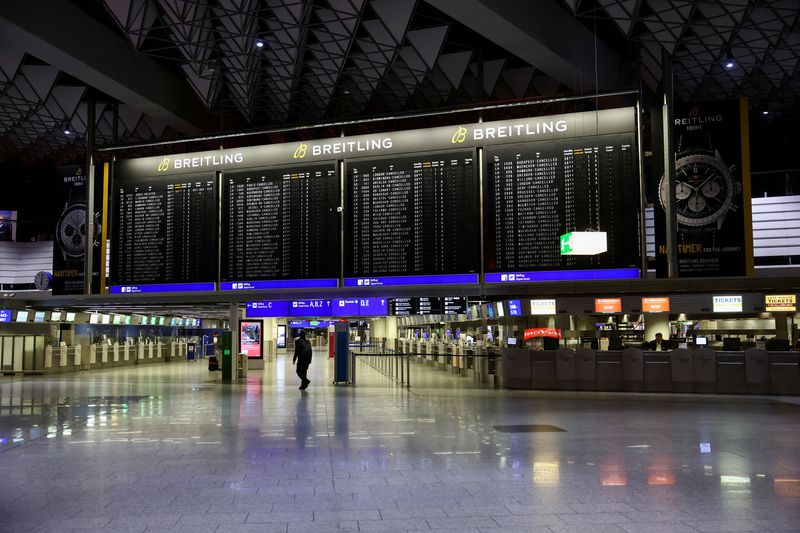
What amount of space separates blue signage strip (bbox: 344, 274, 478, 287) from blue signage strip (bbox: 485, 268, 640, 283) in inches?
17.0

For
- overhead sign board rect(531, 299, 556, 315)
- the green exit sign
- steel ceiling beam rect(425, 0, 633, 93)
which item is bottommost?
overhead sign board rect(531, 299, 556, 315)

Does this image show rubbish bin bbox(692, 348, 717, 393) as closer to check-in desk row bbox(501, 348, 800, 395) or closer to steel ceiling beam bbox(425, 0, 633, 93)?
check-in desk row bbox(501, 348, 800, 395)

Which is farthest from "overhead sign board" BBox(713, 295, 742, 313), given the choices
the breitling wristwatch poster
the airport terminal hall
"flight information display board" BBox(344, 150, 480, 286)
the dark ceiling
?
the breitling wristwatch poster

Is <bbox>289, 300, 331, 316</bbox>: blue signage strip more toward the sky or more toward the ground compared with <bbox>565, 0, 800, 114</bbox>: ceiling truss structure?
more toward the ground

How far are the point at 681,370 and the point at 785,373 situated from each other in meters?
2.01

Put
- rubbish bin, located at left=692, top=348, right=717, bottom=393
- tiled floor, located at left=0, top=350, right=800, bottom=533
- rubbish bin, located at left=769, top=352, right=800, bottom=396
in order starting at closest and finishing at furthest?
tiled floor, located at left=0, top=350, right=800, bottom=533, rubbish bin, located at left=769, top=352, right=800, bottom=396, rubbish bin, located at left=692, top=348, right=717, bottom=393

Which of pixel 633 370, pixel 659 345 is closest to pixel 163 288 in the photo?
pixel 633 370

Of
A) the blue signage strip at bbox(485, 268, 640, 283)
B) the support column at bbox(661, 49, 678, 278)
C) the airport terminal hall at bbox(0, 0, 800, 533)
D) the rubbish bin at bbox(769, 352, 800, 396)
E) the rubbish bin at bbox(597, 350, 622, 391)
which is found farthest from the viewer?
the rubbish bin at bbox(597, 350, 622, 391)

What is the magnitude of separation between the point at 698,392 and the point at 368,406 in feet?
24.4

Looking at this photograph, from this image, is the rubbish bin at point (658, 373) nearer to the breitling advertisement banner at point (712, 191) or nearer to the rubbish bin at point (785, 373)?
the rubbish bin at point (785, 373)

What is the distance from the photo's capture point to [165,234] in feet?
48.2

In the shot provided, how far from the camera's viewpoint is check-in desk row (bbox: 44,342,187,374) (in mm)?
22703

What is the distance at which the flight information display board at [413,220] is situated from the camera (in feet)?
42.1

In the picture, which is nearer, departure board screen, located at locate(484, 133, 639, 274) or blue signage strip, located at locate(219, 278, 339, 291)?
departure board screen, located at locate(484, 133, 639, 274)
